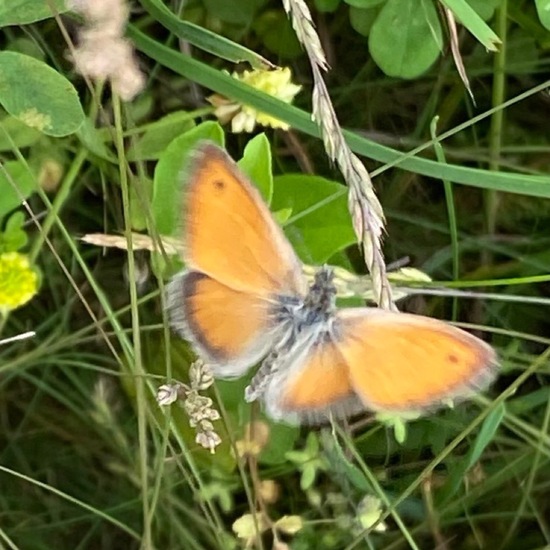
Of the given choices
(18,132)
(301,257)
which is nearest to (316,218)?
(301,257)

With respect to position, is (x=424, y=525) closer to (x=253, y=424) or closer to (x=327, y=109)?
(x=253, y=424)

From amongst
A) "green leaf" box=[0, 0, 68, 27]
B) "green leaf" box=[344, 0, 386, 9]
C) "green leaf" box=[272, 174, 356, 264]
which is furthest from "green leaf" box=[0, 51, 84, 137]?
"green leaf" box=[344, 0, 386, 9]

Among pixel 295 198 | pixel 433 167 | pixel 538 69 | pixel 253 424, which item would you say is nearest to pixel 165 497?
pixel 253 424

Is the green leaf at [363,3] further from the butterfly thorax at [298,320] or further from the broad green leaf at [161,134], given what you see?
the butterfly thorax at [298,320]

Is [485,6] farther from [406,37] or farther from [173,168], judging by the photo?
[173,168]

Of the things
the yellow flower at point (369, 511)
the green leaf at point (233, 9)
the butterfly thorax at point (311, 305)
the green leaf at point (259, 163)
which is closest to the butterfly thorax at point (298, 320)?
the butterfly thorax at point (311, 305)

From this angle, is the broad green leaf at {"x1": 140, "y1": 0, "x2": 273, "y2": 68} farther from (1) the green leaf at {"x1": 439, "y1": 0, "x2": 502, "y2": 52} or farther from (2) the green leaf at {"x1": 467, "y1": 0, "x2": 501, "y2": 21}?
(2) the green leaf at {"x1": 467, "y1": 0, "x2": 501, "y2": 21}
